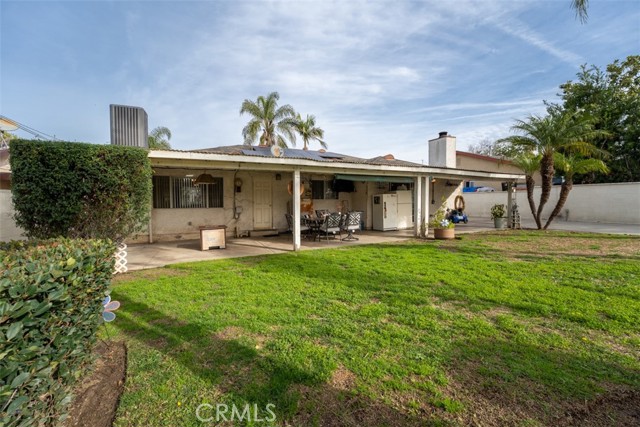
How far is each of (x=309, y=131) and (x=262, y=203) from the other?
14.4 meters

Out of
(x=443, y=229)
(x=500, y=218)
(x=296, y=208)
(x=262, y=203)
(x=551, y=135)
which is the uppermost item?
(x=551, y=135)

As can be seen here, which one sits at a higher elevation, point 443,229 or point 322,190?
point 322,190

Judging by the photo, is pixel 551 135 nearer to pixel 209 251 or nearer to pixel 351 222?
pixel 351 222

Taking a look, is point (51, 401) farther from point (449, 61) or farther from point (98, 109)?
point (449, 61)

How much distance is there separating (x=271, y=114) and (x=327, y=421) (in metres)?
22.7

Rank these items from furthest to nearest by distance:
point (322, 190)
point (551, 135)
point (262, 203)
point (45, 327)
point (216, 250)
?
point (322, 190), point (262, 203), point (551, 135), point (216, 250), point (45, 327)

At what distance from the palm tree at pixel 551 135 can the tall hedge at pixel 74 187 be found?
1398 centimetres

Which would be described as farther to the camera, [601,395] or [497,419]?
[601,395]

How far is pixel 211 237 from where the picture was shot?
912 centimetres

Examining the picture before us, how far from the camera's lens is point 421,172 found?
11.5 m

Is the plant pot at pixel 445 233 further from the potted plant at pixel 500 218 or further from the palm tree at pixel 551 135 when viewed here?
the palm tree at pixel 551 135

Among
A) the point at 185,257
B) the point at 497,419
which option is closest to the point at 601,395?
the point at 497,419

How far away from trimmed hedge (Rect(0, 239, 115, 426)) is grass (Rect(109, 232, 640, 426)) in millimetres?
508

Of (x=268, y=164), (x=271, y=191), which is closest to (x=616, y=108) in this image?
(x=271, y=191)
